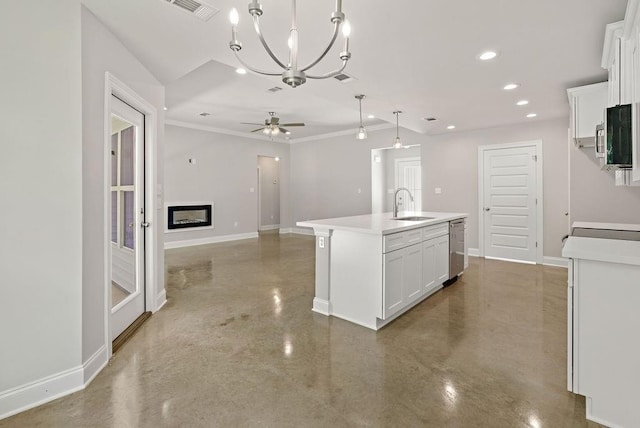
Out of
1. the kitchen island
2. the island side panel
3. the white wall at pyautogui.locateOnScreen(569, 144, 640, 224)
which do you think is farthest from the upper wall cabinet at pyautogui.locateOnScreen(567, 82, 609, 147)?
the island side panel

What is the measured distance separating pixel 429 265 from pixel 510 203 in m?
3.19

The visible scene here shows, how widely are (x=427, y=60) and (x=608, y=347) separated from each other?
2600 mm

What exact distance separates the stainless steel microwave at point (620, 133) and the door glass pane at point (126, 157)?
3568mm

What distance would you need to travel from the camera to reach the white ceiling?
2.16 metres

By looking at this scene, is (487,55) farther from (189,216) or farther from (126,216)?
(189,216)

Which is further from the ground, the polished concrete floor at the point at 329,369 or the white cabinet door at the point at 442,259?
the white cabinet door at the point at 442,259

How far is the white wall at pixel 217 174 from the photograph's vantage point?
6969 millimetres

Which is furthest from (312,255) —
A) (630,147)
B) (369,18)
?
(630,147)

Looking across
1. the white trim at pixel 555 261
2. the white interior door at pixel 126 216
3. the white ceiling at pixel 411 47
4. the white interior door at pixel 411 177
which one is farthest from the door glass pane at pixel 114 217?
the white interior door at pixel 411 177

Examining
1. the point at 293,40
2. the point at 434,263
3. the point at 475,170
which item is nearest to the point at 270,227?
the point at 475,170

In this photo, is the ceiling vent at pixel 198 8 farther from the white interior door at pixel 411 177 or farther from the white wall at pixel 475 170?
the white interior door at pixel 411 177

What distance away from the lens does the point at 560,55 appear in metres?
2.87

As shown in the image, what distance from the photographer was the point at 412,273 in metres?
3.23

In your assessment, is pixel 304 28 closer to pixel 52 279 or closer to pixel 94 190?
pixel 94 190
